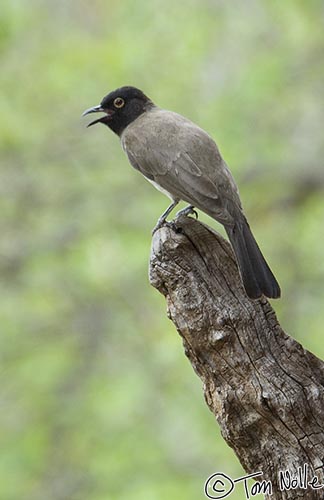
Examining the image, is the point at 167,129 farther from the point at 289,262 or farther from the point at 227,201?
the point at 289,262

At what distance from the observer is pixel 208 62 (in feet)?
34.1

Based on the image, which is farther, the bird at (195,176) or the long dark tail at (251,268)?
the bird at (195,176)

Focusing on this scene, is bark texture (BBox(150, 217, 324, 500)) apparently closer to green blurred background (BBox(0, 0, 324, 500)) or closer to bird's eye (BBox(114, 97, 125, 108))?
bird's eye (BBox(114, 97, 125, 108))

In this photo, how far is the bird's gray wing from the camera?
17.2 feet

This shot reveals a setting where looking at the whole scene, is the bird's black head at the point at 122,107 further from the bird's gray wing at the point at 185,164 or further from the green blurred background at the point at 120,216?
the green blurred background at the point at 120,216

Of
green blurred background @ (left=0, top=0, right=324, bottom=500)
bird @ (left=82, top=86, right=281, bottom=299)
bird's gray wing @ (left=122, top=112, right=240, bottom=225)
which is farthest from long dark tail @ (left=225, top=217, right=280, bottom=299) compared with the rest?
green blurred background @ (left=0, top=0, right=324, bottom=500)

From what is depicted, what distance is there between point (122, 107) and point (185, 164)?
137 cm

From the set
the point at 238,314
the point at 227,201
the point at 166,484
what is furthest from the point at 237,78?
the point at 238,314

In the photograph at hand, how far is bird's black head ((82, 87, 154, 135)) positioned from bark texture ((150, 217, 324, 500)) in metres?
2.20

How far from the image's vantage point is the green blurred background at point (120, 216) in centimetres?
977

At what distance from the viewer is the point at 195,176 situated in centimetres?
535

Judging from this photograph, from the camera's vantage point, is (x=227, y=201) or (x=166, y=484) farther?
(x=166, y=484)

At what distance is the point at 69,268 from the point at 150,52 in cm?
235

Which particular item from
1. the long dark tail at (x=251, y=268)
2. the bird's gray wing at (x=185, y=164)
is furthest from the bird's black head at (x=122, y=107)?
the long dark tail at (x=251, y=268)
